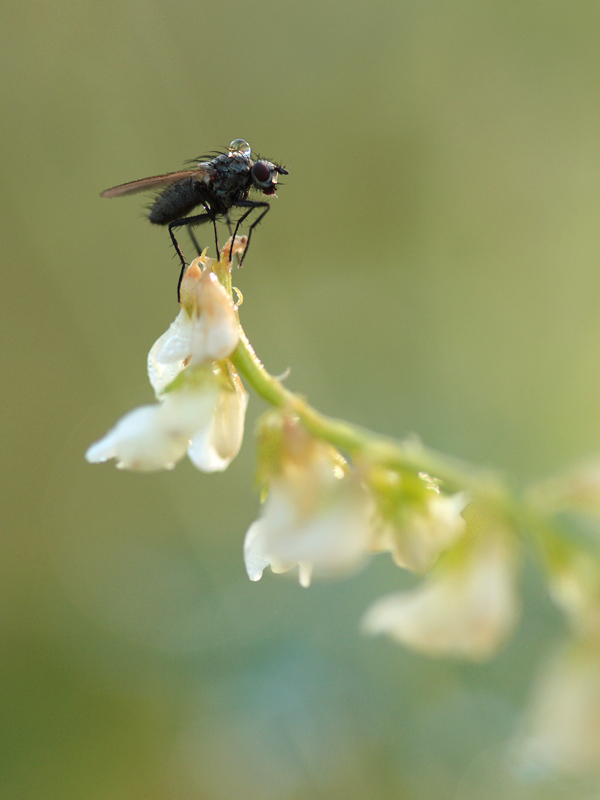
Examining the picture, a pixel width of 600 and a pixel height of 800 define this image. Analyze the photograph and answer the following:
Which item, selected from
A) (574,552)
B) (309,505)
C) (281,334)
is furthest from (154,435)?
(281,334)

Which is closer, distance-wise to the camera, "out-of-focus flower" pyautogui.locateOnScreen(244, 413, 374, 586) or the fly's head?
"out-of-focus flower" pyautogui.locateOnScreen(244, 413, 374, 586)

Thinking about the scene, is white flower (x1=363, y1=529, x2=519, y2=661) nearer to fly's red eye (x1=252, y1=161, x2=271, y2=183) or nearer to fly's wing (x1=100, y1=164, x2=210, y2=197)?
fly's wing (x1=100, y1=164, x2=210, y2=197)

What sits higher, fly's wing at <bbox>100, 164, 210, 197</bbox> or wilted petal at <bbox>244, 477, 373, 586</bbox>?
fly's wing at <bbox>100, 164, 210, 197</bbox>

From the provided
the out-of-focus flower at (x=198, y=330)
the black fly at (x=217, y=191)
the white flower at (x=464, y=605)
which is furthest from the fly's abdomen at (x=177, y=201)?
the white flower at (x=464, y=605)

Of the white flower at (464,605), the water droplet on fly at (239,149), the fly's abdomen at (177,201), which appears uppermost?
the water droplet on fly at (239,149)

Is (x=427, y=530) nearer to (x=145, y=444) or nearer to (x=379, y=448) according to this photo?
(x=379, y=448)

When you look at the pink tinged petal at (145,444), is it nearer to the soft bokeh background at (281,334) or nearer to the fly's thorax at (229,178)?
the fly's thorax at (229,178)

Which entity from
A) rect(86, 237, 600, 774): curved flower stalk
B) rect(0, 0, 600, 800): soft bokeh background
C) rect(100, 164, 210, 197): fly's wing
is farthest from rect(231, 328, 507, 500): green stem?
rect(0, 0, 600, 800): soft bokeh background
